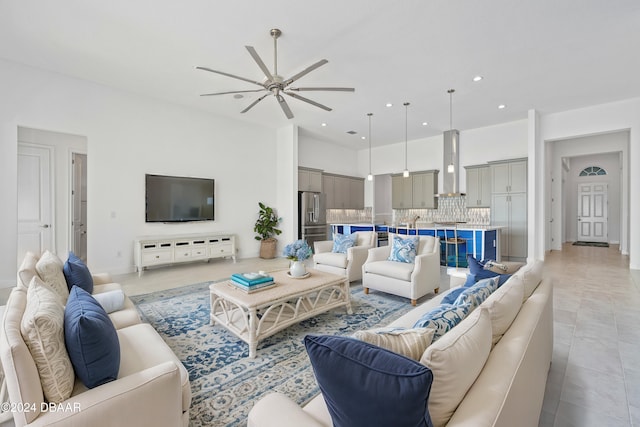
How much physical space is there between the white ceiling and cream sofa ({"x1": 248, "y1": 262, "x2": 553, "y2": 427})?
3002 millimetres

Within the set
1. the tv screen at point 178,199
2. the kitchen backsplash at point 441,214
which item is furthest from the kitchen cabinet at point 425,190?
the tv screen at point 178,199

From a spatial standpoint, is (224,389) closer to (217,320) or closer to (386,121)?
(217,320)

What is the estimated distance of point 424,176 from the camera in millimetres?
8062

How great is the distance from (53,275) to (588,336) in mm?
4423

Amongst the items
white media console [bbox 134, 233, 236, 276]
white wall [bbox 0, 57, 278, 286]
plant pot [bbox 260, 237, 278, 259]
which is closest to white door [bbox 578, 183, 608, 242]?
plant pot [bbox 260, 237, 278, 259]

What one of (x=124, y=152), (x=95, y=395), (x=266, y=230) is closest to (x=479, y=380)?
(x=95, y=395)

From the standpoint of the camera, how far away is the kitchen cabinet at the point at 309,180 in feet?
25.4

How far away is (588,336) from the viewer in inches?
104

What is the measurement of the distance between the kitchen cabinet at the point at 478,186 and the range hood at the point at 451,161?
253 millimetres

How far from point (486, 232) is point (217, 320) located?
483cm

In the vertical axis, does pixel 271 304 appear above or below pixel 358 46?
below

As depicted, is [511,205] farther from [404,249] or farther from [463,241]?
[404,249]

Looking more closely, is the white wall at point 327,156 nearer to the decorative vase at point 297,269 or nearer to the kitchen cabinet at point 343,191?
the kitchen cabinet at point 343,191

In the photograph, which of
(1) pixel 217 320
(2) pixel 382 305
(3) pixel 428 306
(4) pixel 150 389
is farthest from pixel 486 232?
(4) pixel 150 389
